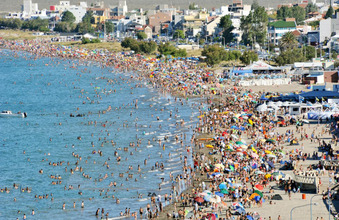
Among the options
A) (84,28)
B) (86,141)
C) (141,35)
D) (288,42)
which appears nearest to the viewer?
(86,141)

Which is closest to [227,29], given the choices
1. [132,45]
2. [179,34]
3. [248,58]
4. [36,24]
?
[132,45]

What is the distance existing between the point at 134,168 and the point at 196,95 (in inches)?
1169

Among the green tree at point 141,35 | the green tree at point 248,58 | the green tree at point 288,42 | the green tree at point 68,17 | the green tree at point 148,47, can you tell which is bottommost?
the green tree at point 248,58

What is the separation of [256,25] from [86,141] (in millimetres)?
63642

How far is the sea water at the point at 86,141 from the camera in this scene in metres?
39.2

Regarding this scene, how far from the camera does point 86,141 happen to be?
2146 inches

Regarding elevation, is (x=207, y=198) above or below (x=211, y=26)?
below

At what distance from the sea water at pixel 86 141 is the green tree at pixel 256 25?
87.7ft

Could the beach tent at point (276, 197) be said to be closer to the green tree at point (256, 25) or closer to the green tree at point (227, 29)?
the green tree at point (256, 25)

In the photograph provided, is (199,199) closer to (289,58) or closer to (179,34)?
(289,58)

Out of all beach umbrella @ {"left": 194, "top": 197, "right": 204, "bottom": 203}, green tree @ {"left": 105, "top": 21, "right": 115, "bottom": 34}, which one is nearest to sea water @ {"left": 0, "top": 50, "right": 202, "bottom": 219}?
beach umbrella @ {"left": 194, "top": 197, "right": 204, "bottom": 203}

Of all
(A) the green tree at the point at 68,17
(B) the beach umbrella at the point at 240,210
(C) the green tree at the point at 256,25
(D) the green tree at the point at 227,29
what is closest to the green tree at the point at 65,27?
(A) the green tree at the point at 68,17

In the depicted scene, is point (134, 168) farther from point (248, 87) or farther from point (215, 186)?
point (248, 87)

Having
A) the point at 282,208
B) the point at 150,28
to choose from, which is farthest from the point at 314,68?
the point at 150,28
